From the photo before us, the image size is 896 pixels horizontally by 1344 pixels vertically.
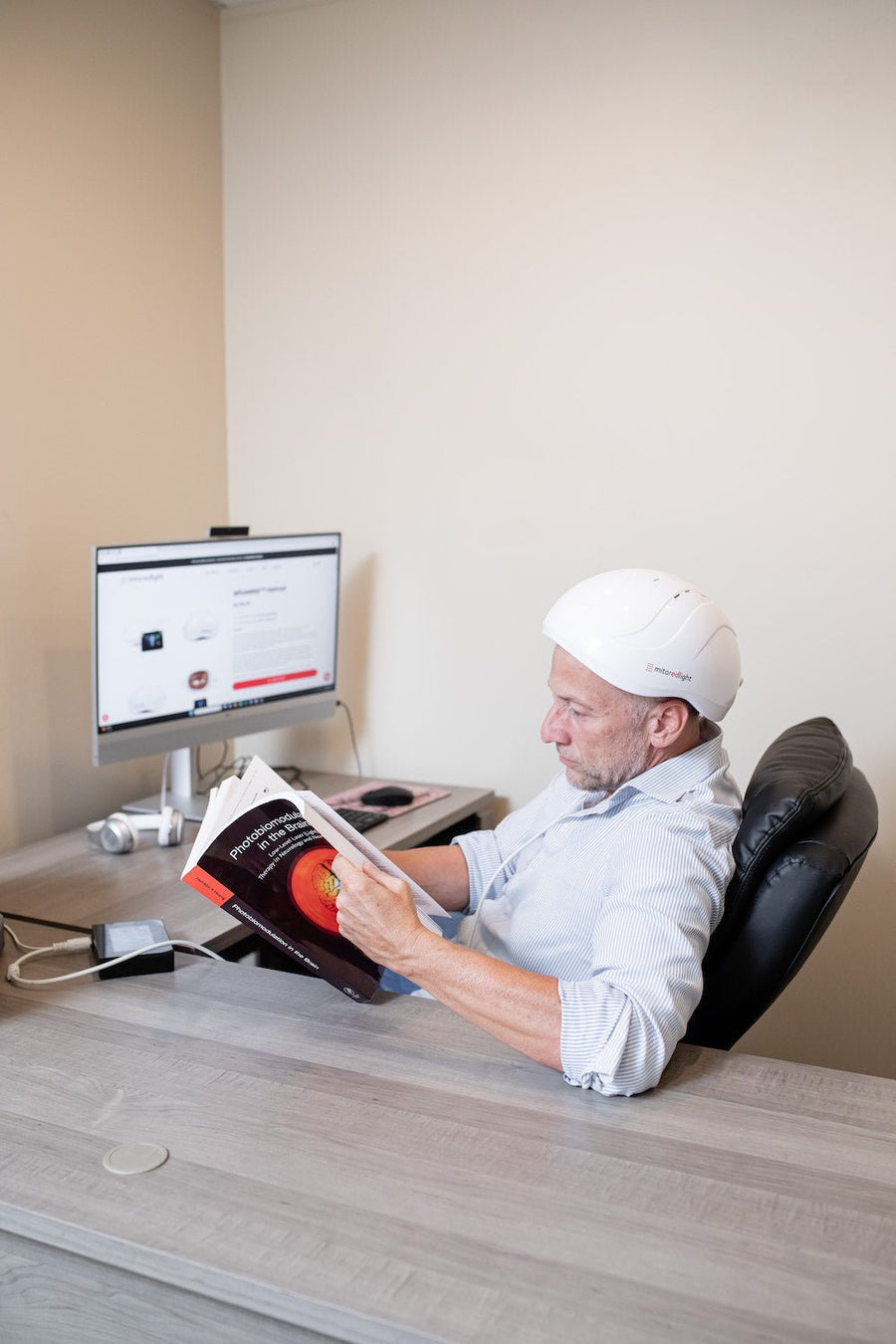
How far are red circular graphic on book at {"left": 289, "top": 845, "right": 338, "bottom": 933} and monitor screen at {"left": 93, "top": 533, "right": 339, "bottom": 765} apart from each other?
2.95ft

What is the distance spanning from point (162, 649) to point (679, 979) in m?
1.42

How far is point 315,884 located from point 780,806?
2.10 ft

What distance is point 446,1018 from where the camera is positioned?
158cm

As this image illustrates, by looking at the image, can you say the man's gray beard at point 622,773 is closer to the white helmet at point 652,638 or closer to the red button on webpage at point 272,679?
the white helmet at point 652,638

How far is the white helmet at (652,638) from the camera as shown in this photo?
163 cm

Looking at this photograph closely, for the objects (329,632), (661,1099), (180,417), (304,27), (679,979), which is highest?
(304,27)

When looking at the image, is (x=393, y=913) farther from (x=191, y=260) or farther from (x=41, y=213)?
(x=191, y=260)

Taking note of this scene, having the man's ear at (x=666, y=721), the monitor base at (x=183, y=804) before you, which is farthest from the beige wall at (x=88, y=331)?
the man's ear at (x=666, y=721)

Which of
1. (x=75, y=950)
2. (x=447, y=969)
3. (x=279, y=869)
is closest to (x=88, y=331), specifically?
(x=75, y=950)

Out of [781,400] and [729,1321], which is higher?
[781,400]

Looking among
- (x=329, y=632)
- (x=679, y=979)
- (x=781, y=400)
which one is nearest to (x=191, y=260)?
(x=329, y=632)

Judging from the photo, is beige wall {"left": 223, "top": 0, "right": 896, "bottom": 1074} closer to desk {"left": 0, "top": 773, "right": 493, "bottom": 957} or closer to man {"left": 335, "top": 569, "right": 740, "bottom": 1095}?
desk {"left": 0, "top": 773, "right": 493, "bottom": 957}

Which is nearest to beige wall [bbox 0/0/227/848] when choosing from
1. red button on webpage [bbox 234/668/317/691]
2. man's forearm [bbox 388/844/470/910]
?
red button on webpage [bbox 234/668/317/691]

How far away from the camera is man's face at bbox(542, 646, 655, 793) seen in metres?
1.68
